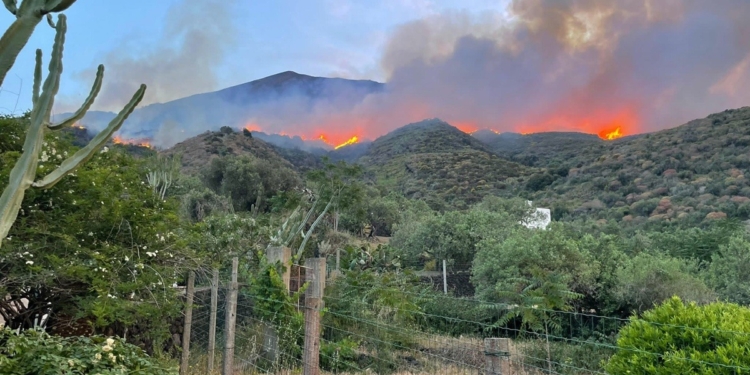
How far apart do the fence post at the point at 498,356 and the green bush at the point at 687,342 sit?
3.78 ft

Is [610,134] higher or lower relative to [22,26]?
higher

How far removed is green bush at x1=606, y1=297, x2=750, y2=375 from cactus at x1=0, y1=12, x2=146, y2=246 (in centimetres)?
398

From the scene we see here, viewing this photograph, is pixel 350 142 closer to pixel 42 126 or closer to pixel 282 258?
pixel 282 258

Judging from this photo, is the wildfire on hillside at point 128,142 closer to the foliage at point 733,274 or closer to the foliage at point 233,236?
the foliage at point 233,236

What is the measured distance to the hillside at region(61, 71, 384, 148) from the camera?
46750 millimetres

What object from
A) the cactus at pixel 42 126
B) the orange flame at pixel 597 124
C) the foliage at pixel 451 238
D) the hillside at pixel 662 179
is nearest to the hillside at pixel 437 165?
the hillside at pixel 662 179

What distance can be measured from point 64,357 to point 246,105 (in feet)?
192

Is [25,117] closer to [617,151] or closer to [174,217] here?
[174,217]

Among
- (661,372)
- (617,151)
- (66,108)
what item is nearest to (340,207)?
(66,108)

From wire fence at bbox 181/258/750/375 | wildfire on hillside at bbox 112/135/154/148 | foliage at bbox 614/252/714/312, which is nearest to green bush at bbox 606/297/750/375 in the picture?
wire fence at bbox 181/258/750/375

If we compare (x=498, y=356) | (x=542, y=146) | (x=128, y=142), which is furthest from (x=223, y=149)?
(x=498, y=356)

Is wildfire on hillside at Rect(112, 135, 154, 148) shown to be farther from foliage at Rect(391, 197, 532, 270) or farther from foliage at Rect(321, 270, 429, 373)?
foliage at Rect(391, 197, 532, 270)

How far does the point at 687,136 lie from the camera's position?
3641 centimetres

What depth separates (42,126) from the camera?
333 centimetres
